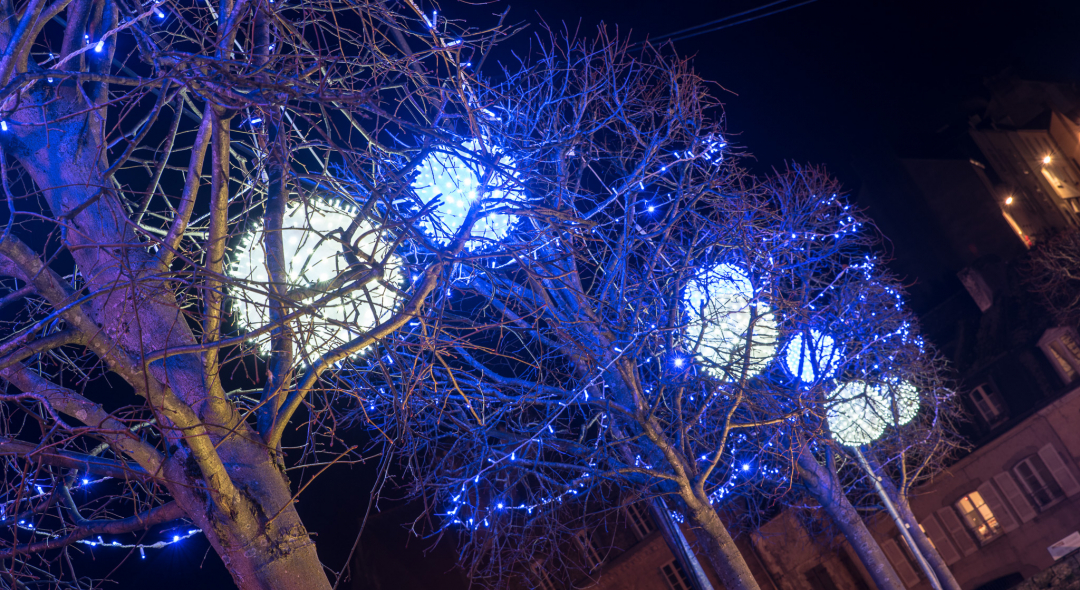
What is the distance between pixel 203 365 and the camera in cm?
432

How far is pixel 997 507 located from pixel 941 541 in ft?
8.35

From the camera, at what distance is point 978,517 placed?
84.0 ft

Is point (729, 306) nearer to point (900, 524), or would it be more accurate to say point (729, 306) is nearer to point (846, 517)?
point (846, 517)

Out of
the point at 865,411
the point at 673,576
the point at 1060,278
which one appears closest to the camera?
the point at 865,411

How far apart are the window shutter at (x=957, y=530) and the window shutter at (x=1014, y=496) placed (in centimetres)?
202

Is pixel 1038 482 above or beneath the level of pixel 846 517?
beneath

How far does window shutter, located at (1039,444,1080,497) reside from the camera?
2412 centimetres

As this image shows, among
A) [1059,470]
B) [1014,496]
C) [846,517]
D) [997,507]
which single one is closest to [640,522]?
[846,517]

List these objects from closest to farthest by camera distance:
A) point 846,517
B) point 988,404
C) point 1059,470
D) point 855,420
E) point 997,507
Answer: point 846,517
point 855,420
point 1059,470
point 997,507
point 988,404

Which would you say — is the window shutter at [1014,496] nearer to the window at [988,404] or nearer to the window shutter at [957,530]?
the window shutter at [957,530]

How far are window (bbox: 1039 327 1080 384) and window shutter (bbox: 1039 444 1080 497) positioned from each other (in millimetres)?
4062

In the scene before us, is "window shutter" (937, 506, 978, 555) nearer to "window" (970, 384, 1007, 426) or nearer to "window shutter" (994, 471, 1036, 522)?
"window shutter" (994, 471, 1036, 522)

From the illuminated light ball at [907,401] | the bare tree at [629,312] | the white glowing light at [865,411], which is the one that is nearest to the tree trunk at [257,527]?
the bare tree at [629,312]

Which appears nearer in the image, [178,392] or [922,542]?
[178,392]
